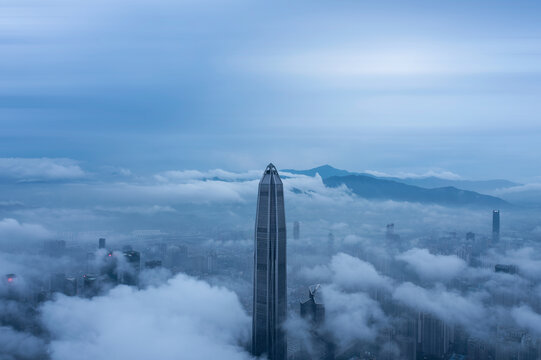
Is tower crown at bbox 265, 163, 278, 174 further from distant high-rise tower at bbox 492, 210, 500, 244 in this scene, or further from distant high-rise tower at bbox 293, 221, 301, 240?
distant high-rise tower at bbox 492, 210, 500, 244

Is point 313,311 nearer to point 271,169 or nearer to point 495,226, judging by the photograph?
point 271,169

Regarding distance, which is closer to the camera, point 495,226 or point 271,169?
point 271,169

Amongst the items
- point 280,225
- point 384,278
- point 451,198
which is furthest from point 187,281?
point 451,198

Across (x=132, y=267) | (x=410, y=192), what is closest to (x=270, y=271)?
(x=132, y=267)

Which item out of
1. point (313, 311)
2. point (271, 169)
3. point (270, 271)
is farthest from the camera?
point (313, 311)

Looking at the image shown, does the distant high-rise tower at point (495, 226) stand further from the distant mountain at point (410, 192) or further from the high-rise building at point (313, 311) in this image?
the high-rise building at point (313, 311)

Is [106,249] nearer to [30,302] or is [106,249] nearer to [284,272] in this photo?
[30,302]

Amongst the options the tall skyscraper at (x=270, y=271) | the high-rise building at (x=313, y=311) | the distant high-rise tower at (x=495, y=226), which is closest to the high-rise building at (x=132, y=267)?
the tall skyscraper at (x=270, y=271)
